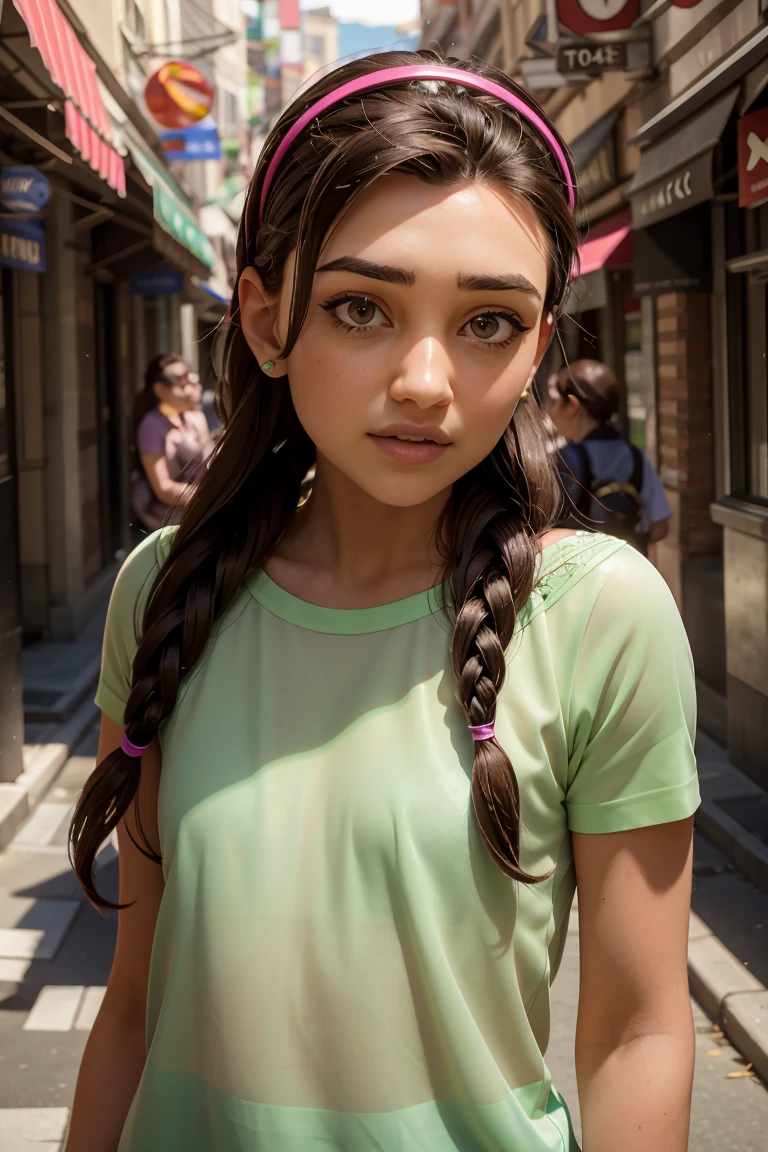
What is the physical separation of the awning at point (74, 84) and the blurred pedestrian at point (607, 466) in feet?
8.32

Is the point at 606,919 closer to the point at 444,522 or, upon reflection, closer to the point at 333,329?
the point at 444,522

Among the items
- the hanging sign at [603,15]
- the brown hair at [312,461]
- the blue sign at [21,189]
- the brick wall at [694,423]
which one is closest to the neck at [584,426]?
the brick wall at [694,423]

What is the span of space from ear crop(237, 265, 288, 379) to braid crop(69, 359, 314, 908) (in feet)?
0.47

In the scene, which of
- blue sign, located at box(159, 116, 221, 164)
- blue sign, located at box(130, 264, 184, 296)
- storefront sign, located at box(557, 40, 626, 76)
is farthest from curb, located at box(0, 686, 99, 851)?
blue sign, located at box(159, 116, 221, 164)

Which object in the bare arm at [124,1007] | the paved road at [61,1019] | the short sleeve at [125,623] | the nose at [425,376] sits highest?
the nose at [425,376]

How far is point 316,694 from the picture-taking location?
1.33m

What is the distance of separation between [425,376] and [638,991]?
1.94 feet

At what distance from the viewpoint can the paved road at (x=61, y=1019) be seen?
358 cm

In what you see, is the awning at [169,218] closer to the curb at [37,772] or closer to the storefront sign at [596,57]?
the storefront sign at [596,57]

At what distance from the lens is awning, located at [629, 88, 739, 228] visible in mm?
6770

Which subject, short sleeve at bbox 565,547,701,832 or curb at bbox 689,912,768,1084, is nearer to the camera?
short sleeve at bbox 565,547,701,832

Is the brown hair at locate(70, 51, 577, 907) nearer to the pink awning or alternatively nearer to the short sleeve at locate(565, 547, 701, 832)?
the short sleeve at locate(565, 547, 701, 832)

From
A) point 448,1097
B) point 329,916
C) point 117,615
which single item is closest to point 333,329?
point 117,615

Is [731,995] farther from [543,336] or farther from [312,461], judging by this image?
[543,336]
